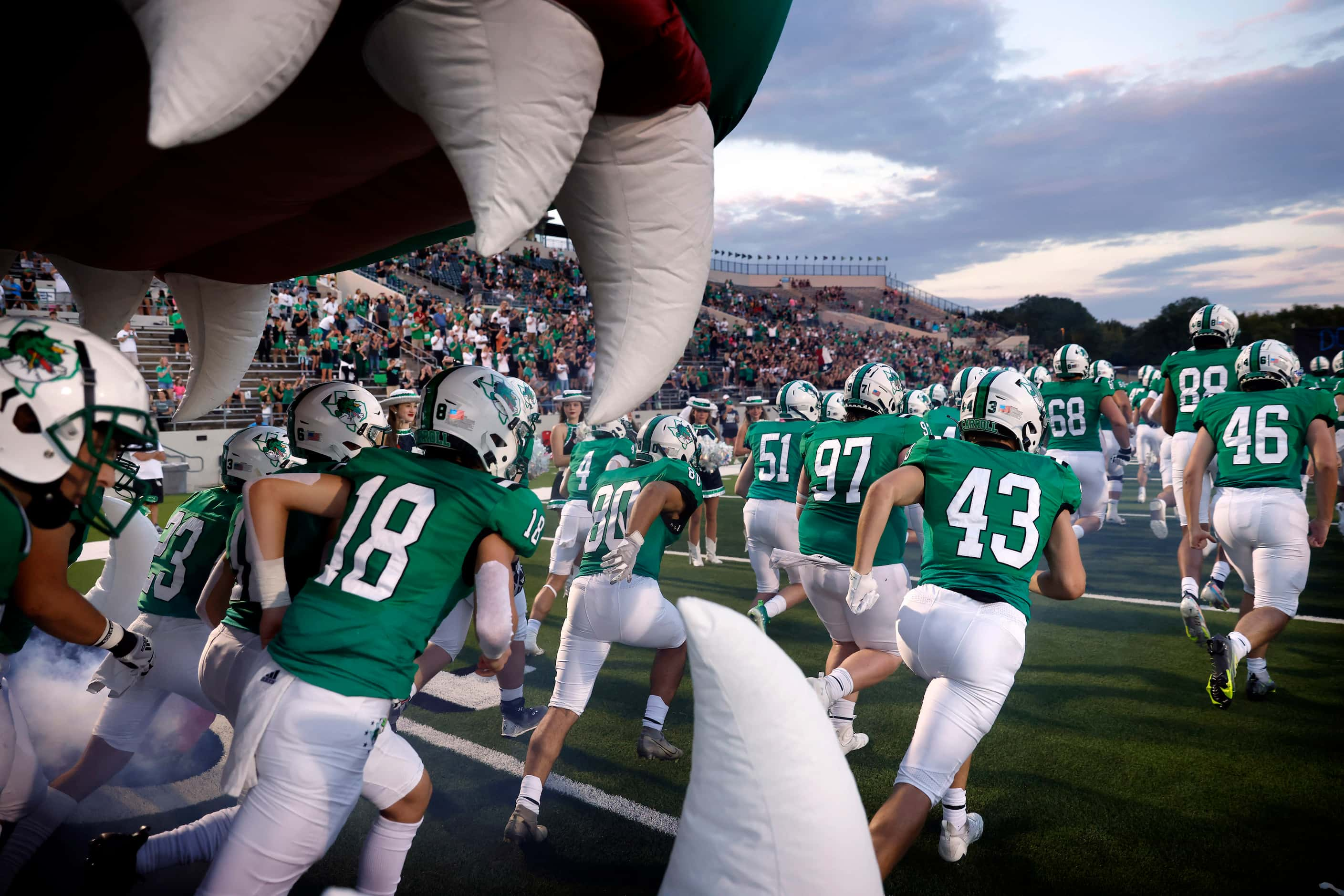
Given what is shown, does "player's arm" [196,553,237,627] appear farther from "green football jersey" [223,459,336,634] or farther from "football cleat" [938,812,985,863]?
"football cleat" [938,812,985,863]

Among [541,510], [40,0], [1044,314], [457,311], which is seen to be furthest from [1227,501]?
[1044,314]

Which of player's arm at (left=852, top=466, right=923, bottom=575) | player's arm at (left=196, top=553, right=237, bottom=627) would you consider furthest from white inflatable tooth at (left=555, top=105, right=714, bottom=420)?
player's arm at (left=196, top=553, right=237, bottom=627)

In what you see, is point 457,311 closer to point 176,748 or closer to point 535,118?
point 176,748

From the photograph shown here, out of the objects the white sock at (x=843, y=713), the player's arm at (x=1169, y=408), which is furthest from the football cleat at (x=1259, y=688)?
the white sock at (x=843, y=713)

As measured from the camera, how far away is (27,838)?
A: 2748 mm

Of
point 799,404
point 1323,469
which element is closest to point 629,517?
point 799,404

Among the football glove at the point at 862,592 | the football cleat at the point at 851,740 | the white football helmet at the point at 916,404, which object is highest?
the white football helmet at the point at 916,404

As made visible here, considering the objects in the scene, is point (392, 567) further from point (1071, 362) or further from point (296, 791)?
point (1071, 362)

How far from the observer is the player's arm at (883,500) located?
10.4 feet

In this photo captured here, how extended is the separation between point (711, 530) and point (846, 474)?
3.68 m

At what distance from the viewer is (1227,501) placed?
483 centimetres

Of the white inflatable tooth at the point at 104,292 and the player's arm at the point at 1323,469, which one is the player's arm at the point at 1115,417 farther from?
the white inflatable tooth at the point at 104,292

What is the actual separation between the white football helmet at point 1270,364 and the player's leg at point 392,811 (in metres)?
5.27

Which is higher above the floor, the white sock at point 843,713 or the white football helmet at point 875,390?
the white football helmet at point 875,390
